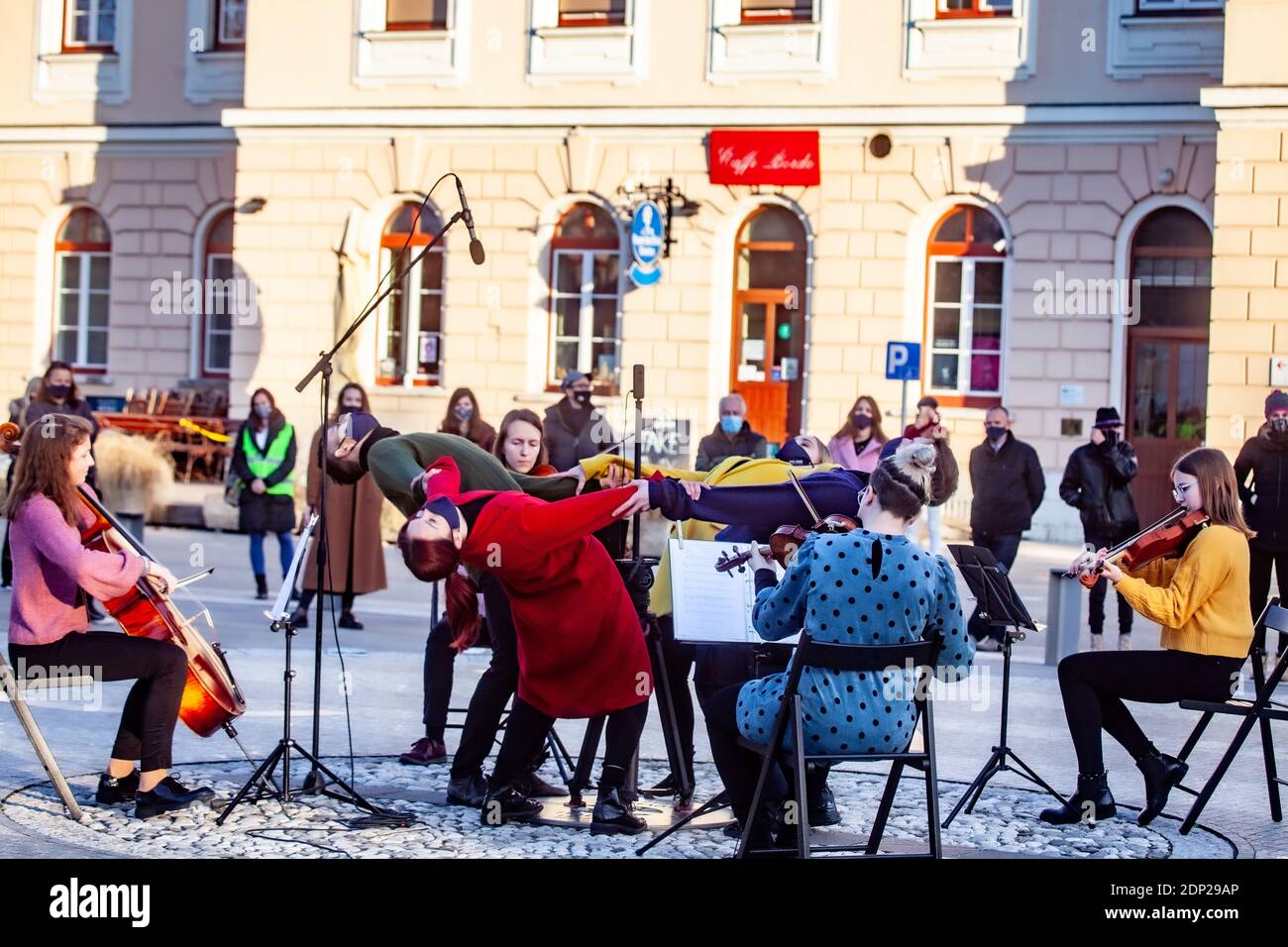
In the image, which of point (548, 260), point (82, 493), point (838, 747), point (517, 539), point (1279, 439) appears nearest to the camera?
point (838, 747)

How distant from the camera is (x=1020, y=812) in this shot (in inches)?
288

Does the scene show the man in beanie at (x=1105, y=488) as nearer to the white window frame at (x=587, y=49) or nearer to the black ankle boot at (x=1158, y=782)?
the black ankle boot at (x=1158, y=782)

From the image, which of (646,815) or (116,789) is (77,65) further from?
(646,815)

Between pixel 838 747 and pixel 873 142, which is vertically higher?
pixel 873 142

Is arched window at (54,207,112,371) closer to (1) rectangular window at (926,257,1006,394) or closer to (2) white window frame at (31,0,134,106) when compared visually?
(2) white window frame at (31,0,134,106)

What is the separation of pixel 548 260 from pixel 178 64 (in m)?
6.61

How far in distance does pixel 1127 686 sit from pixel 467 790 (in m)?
2.77

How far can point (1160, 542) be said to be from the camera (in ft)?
24.2

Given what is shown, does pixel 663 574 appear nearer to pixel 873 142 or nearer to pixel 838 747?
pixel 838 747

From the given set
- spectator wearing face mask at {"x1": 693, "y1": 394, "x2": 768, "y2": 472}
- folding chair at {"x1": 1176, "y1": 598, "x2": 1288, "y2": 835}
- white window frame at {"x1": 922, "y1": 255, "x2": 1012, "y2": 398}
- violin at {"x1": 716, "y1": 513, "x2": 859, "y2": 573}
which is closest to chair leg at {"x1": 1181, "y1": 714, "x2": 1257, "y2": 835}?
folding chair at {"x1": 1176, "y1": 598, "x2": 1288, "y2": 835}

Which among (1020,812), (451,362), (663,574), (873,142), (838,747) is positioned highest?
(873,142)

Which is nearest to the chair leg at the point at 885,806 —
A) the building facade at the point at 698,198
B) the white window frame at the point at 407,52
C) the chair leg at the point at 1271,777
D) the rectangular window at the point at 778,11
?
the chair leg at the point at 1271,777

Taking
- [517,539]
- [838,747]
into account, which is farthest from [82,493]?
[838,747]

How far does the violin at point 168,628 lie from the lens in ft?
22.5
